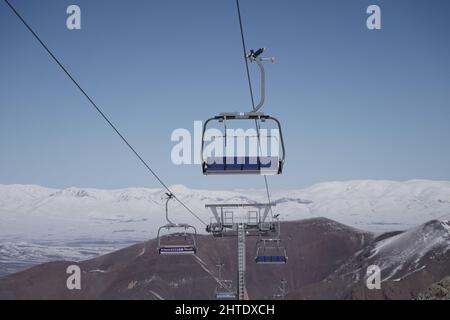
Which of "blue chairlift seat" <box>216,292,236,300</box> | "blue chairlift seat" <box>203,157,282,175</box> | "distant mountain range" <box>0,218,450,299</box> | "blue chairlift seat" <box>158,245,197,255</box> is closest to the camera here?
"blue chairlift seat" <box>203,157,282,175</box>

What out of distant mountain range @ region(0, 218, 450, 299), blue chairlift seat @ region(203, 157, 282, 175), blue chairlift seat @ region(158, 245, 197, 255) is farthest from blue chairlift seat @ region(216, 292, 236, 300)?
distant mountain range @ region(0, 218, 450, 299)

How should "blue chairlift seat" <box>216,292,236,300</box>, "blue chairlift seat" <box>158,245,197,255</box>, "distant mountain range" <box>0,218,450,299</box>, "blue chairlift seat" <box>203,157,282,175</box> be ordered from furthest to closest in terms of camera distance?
1. "distant mountain range" <box>0,218,450,299</box>
2. "blue chairlift seat" <box>216,292,236,300</box>
3. "blue chairlift seat" <box>158,245,197,255</box>
4. "blue chairlift seat" <box>203,157,282,175</box>

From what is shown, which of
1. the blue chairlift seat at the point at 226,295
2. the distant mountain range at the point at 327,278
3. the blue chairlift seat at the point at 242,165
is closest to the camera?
the blue chairlift seat at the point at 242,165

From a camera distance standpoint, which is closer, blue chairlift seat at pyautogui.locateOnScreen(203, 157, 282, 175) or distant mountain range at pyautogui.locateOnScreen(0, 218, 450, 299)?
blue chairlift seat at pyautogui.locateOnScreen(203, 157, 282, 175)

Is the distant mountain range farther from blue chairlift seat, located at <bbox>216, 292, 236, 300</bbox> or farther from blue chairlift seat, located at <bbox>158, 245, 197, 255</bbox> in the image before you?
→ blue chairlift seat, located at <bbox>158, 245, 197, 255</bbox>

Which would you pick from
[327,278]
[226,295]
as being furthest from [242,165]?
[327,278]

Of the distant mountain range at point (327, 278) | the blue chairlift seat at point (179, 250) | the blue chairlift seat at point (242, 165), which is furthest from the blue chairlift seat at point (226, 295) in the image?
the distant mountain range at point (327, 278)

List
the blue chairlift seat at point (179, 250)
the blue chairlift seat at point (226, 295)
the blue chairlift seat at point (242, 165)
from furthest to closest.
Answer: the blue chairlift seat at point (226, 295) → the blue chairlift seat at point (179, 250) → the blue chairlift seat at point (242, 165)

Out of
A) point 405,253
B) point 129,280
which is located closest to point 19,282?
point 129,280

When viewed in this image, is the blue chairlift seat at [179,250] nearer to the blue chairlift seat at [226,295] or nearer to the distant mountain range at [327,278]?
the blue chairlift seat at [226,295]
